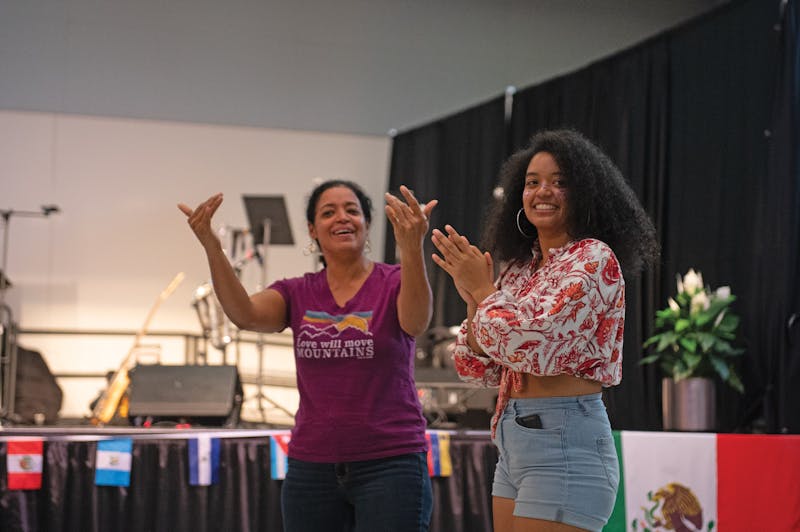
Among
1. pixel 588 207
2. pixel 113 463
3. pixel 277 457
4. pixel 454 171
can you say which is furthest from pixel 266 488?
pixel 454 171

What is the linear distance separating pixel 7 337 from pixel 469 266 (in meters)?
6.46

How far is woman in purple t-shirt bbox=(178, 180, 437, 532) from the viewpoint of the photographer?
219cm

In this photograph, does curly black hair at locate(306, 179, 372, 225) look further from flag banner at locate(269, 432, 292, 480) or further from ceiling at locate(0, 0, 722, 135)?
ceiling at locate(0, 0, 722, 135)

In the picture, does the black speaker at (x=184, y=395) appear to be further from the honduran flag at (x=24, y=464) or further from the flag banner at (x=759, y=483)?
the flag banner at (x=759, y=483)

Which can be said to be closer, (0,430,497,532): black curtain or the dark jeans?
the dark jeans

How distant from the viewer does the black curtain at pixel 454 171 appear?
786 cm

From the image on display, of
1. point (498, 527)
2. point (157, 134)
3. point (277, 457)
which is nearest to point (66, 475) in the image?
point (277, 457)

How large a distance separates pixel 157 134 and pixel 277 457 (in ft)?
17.7

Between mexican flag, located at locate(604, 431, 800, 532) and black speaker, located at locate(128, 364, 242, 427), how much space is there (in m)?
2.15

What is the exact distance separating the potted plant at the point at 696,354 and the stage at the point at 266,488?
972 mm

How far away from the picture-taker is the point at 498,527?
1.93m

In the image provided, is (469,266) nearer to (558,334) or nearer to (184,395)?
(558,334)

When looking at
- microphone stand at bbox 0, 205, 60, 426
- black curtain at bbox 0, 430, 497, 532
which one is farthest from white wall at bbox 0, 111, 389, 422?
black curtain at bbox 0, 430, 497, 532

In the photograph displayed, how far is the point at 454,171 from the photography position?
8.24 meters
